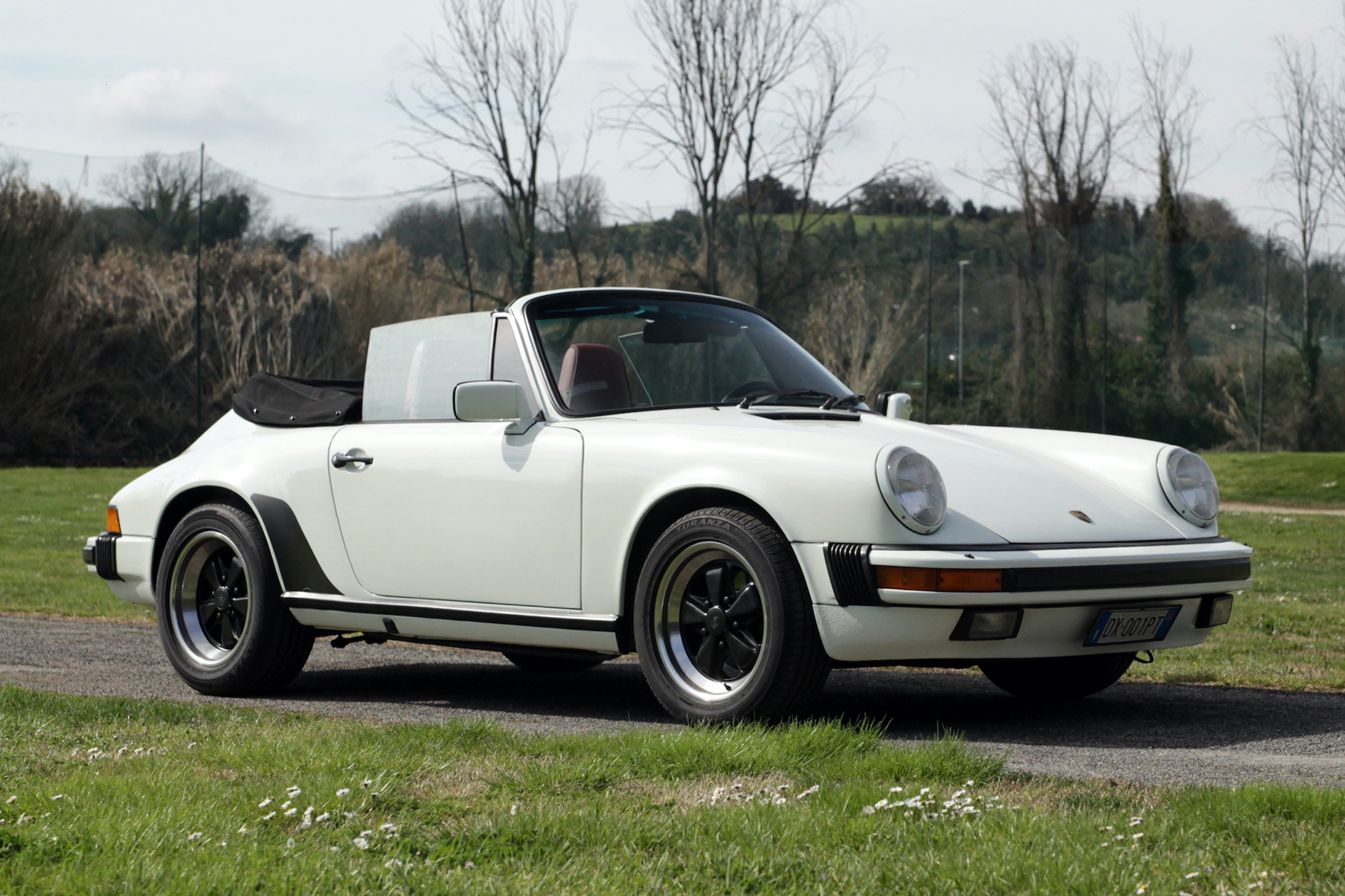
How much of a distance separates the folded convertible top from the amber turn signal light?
2.86 metres

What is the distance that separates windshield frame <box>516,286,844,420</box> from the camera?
5.93 meters

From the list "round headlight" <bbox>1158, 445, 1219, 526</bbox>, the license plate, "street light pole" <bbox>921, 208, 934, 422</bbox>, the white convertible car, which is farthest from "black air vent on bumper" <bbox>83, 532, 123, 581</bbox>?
"street light pole" <bbox>921, 208, 934, 422</bbox>

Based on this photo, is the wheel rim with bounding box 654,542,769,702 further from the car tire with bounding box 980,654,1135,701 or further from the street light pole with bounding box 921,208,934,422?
the street light pole with bounding box 921,208,934,422

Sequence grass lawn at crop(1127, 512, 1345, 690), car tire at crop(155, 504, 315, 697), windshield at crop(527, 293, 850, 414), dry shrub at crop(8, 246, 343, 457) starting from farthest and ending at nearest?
dry shrub at crop(8, 246, 343, 457) < grass lawn at crop(1127, 512, 1345, 690) < car tire at crop(155, 504, 315, 697) < windshield at crop(527, 293, 850, 414)

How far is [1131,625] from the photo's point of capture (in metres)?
5.24

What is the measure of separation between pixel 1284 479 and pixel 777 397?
20.9m

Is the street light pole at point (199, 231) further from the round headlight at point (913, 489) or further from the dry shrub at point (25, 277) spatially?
the round headlight at point (913, 489)

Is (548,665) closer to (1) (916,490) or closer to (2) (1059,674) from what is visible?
(2) (1059,674)

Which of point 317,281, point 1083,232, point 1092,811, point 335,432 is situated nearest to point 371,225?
point 317,281

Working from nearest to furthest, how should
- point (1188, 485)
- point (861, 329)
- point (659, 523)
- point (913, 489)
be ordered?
point (913, 489), point (659, 523), point (1188, 485), point (861, 329)

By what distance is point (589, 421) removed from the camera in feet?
18.9

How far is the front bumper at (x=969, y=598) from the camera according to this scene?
4.86 meters

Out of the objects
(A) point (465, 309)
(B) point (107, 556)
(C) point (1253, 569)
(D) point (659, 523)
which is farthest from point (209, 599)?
(A) point (465, 309)

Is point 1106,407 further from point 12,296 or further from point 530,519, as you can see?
point 530,519
